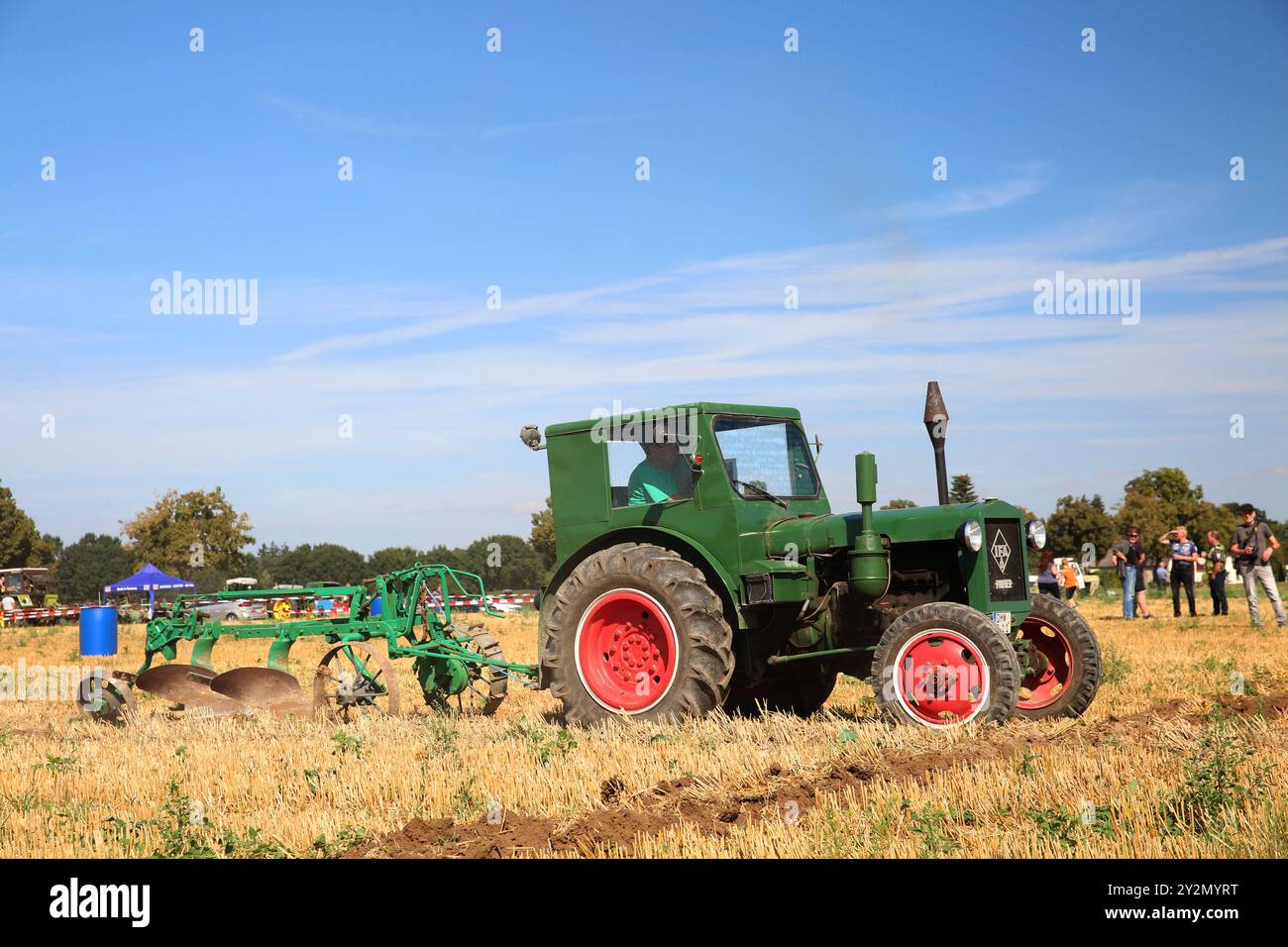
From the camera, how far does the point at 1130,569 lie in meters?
21.9

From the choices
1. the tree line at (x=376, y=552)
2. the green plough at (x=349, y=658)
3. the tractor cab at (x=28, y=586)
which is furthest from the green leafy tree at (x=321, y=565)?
the green plough at (x=349, y=658)

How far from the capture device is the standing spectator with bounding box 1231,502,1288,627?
17656mm

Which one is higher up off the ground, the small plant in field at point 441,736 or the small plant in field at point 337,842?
the small plant in field at point 337,842

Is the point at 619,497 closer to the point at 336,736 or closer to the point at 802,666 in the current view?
the point at 802,666

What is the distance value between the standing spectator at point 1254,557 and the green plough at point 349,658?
39.6ft

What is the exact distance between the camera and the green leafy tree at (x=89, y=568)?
104856 millimetres

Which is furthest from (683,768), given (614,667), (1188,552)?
(1188,552)

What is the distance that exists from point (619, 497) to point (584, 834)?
13.1 ft

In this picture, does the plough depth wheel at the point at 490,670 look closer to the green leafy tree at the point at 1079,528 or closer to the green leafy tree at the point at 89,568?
the green leafy tree at the point at 1079,528

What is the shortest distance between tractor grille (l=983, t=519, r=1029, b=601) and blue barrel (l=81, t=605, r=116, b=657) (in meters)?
15.6

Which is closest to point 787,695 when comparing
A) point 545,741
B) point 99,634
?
point 545,741

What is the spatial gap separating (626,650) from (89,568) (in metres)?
112

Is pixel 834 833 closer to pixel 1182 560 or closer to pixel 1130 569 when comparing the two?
pixel 1130 569
